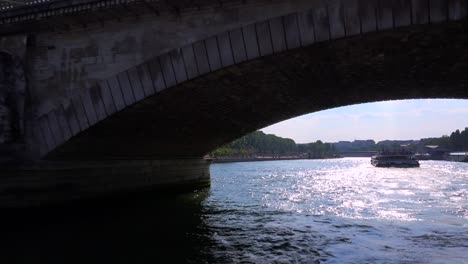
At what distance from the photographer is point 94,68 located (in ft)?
42.8

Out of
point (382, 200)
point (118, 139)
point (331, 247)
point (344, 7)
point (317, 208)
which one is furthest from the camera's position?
point (382, 200)

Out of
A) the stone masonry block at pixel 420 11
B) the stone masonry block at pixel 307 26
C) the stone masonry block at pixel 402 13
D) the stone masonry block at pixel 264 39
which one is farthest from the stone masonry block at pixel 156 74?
the stone masonry block at pixel 420 11

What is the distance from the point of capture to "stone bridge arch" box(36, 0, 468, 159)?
9266 mm

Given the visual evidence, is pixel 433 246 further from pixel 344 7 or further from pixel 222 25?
pixel 222 25

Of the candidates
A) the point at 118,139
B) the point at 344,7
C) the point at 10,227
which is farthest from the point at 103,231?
the point at 344,7

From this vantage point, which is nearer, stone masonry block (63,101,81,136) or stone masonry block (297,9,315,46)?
stone masonry block (297,9,315,46)

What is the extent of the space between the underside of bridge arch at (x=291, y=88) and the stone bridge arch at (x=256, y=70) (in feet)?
0.17

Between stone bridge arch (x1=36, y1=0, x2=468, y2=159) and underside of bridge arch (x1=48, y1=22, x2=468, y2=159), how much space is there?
0.17ft

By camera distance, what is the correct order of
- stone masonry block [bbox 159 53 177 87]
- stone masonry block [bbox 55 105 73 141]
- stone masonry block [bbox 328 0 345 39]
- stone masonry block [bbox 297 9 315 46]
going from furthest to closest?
stone masonry block [bbox 55 105 73 141], stone masonry block [bbox 159 53 177 87], stone masonry block [bbox 297 9 315 46], stone masonry block [bbox 328 0 345 39]

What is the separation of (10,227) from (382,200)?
16349mm

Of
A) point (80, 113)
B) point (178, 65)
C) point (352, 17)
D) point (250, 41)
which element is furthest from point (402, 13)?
point (80, 113)

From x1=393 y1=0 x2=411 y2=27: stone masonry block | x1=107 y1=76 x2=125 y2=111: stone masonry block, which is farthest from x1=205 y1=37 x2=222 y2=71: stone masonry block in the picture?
x1=393 y1=0 x2=411 y2=27: stone masonry block

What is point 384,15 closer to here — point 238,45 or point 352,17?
point 352,17

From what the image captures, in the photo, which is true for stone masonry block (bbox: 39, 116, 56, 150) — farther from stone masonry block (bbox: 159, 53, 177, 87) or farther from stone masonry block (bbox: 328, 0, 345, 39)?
stone masonry block (bbox: 328, 0, 345, 39)
